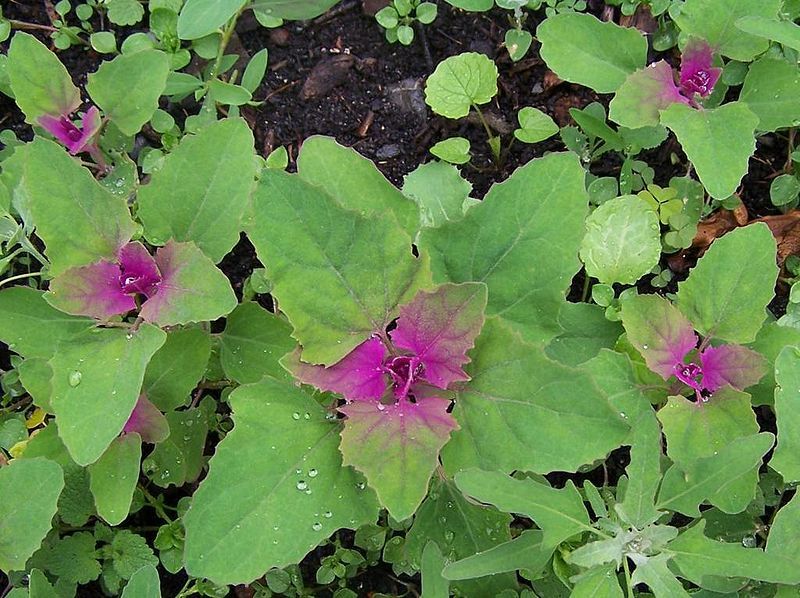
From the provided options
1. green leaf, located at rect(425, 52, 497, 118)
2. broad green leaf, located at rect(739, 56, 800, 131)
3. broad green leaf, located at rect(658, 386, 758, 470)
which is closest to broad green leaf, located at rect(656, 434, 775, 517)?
broad green leaf, located at rect(658, 386, 758, 470)

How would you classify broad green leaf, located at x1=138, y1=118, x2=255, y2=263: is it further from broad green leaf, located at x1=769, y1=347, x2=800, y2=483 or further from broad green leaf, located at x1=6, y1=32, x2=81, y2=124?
broad green leaf, located at x1=769, y1=347, x2=800, y2=483

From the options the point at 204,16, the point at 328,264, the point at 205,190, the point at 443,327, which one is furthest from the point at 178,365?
the point at 204,16

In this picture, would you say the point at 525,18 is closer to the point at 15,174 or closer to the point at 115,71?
the point at 115,71

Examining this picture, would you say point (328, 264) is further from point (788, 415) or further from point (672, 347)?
point (788, 415)

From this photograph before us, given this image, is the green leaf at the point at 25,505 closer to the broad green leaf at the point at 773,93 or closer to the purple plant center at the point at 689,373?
the purple plant center at the point at 689,373

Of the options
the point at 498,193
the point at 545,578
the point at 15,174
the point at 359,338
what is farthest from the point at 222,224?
the point at 545,578
